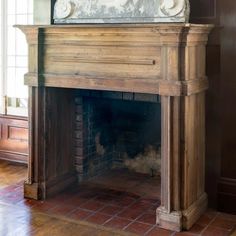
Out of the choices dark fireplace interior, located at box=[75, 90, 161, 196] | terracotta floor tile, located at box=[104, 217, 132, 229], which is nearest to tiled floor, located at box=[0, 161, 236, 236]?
terracotta floor tile, located at box=[104, 217, 132, 229]

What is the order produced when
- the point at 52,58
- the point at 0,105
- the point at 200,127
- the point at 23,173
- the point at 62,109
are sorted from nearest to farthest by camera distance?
the point at 200,127, the point at 52,58, the point at 62,109, the point at 23,173, the point at 0,105

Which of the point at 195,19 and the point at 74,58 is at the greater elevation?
the point at 195,19

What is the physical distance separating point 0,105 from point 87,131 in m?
1.38

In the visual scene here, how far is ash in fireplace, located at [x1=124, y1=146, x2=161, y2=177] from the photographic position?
4442 millimetres

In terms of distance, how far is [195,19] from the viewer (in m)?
3.53

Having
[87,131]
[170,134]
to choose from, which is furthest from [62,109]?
[170,134]

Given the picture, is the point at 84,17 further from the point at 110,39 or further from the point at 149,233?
the point at 149,233

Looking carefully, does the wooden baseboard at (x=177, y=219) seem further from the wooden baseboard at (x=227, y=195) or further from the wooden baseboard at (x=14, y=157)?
the wooden baseboard at (x=14, y=157)

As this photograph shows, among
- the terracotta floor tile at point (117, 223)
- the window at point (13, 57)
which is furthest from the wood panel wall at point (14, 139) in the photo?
the terracotta floor tile at point (117, 223)

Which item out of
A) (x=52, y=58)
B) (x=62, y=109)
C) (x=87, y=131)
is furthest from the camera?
(x=87, y=131)

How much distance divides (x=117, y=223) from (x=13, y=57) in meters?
2.49

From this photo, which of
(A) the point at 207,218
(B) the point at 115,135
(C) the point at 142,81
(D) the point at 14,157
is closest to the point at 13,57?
(D) the point at 14,157

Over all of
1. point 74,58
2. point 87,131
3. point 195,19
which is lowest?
point 87,131

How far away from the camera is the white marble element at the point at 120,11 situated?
131 inches
